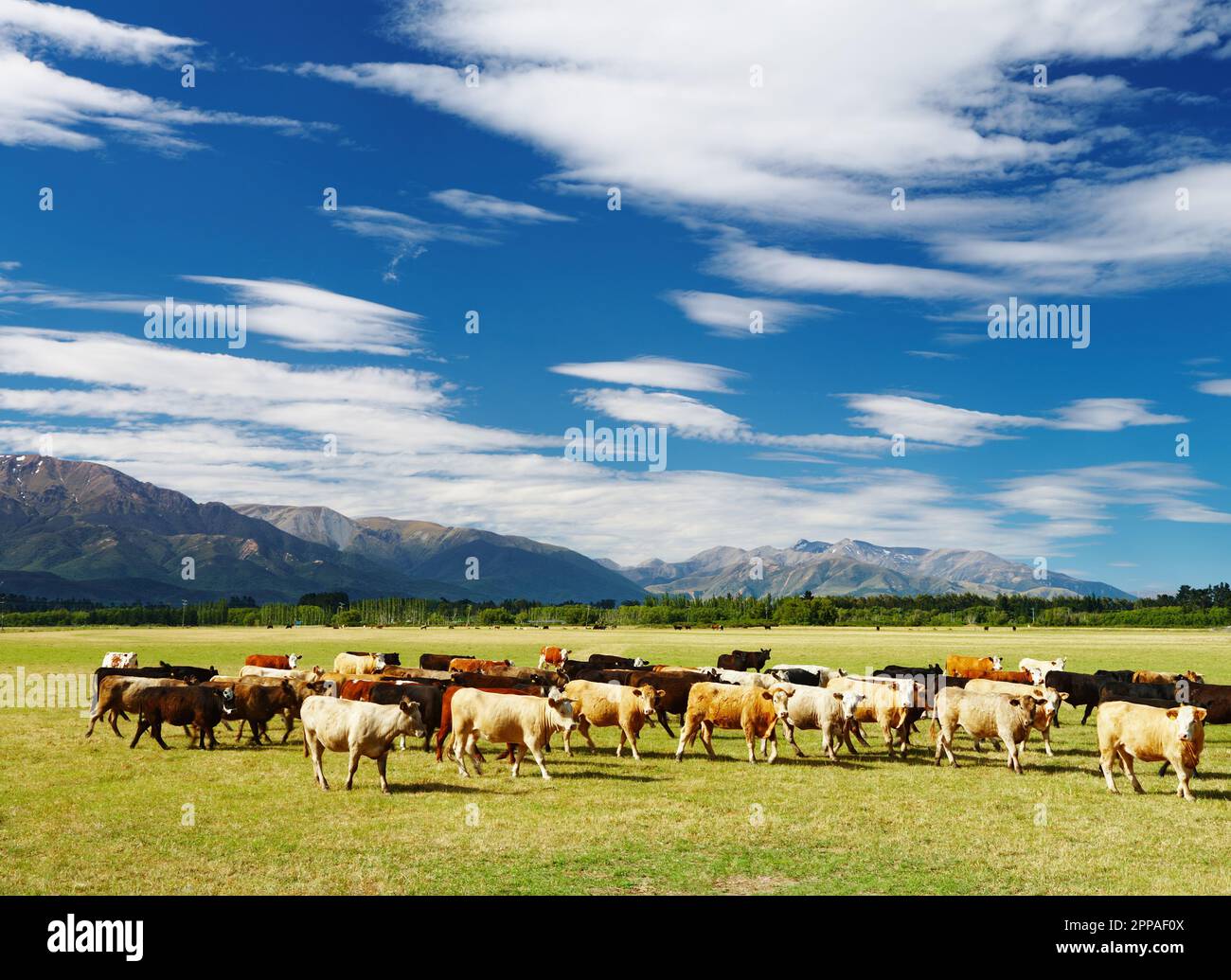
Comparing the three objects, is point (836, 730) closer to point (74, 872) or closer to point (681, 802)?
point (681, 802)

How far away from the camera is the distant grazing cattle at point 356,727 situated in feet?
58.1

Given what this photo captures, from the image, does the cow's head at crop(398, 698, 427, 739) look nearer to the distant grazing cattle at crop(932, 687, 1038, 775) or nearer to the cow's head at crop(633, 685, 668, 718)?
the cow's head at crop(633, 685, 668, 718)

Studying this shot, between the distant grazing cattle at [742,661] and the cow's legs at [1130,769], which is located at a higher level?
the cow's legs at [1130,769]

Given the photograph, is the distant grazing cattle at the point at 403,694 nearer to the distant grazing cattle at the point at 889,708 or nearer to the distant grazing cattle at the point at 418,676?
the distant grazing cattle at the point at 418,676

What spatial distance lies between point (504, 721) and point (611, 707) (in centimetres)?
429

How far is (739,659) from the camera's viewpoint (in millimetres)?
47250

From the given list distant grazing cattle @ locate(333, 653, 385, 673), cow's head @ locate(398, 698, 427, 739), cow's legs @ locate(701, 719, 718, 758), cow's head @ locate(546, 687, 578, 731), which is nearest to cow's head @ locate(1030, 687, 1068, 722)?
cow's legs @ locate(701, 719, 718, 758)

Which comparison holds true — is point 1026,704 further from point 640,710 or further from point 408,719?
point 408,719

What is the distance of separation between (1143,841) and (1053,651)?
59.3 meters

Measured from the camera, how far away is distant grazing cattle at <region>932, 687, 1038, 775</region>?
20.6m

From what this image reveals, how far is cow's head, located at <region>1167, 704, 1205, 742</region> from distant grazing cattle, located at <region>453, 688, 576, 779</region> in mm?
11903

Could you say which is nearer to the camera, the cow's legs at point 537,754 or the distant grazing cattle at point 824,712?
the cow's legs at point 537,754

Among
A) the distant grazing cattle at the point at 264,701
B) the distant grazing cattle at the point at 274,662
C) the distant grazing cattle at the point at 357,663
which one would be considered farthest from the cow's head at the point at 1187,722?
the distant grazing cattle at the point at 274,662

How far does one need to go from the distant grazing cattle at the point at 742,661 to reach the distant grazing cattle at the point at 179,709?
91.9 feet
